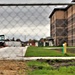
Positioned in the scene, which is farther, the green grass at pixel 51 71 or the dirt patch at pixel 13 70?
the green grass at pixel 51 71

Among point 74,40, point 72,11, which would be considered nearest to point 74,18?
point 72,11

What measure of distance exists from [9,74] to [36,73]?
2.96 ft

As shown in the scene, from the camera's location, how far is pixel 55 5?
6059 mm

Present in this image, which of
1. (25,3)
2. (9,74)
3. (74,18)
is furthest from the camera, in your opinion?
(74,18)

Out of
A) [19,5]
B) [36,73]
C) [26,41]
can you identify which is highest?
[19,5]

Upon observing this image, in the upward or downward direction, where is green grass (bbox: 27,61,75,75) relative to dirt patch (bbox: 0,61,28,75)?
downward

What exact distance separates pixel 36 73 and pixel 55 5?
7.96 feet

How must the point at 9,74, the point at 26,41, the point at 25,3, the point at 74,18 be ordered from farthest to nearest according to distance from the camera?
the point at 74,18 → the point at 9,74 → the point at 26,41 → the point at 25,3

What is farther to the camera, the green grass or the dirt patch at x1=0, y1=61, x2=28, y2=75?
the green grass

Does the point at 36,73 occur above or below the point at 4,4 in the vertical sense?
below

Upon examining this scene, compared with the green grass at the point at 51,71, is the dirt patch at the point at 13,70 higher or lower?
higher

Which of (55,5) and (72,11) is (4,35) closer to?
(55,5)

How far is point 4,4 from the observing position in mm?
6035

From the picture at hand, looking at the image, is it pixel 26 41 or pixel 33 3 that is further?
pixel 26 41
